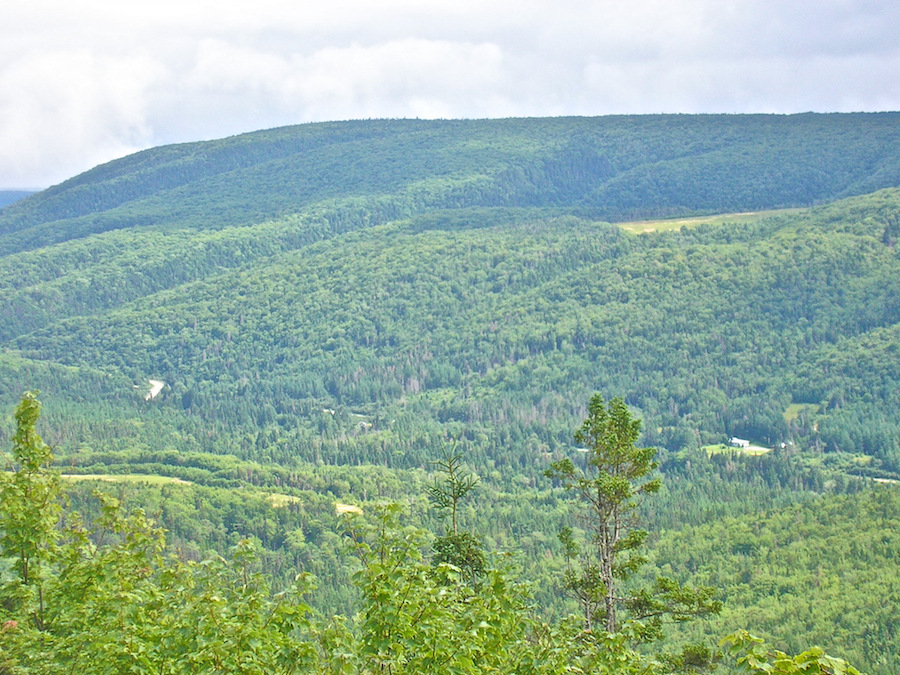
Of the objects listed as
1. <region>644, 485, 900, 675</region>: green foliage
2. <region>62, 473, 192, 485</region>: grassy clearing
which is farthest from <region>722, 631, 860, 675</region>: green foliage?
<region>62, 473, 192, 485</region>: grassy clearing

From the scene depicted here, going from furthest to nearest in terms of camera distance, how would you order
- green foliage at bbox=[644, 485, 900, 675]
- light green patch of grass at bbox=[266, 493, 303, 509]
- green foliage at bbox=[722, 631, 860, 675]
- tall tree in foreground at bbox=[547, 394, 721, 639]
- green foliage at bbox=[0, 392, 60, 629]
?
1. light green patch of grass at bbox=[266, 493, 303, 509]
2. green foliage at bbox=[644, 485, 900, 675]
3. tall tree in foreground at bbox=[547, 394, 721, 639]
4. green foliage at bbox=[0, 392, 60, 629]
5. green foliage at bbox=[722, 631, 860, 675]

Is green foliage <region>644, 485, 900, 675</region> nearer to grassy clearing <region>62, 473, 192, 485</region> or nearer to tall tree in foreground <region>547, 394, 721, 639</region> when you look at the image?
tall tree in foreground <region>547, 394, 721, 639</region>

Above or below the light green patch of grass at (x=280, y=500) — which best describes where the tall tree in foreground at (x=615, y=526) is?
above

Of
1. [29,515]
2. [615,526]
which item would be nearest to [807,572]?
[615,526]

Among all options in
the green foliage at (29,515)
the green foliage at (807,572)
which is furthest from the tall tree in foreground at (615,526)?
the green foliage at (807,572)

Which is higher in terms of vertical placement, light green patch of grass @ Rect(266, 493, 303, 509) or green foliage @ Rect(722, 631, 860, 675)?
green foliage @ Rect(722, 631, 860, 675)

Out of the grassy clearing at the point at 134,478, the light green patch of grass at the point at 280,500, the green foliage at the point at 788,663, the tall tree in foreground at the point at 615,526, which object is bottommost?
the light green patch of grass at the point at 280,500

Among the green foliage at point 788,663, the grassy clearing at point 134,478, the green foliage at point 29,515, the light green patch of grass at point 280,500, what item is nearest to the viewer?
the green foliage at point 788,663

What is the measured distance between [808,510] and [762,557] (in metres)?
15.8

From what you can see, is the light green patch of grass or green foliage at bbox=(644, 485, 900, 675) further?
the light green patch of grass

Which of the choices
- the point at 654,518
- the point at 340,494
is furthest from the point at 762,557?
the point at 340,494

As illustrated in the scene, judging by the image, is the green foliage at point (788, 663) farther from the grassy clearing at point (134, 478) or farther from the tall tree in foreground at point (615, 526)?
the grassy clearing at point (134, 478)

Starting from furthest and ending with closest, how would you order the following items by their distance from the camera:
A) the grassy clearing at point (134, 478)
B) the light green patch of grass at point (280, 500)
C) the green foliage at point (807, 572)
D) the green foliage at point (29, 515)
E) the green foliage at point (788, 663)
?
the grassy clearing at point (134, 478)
the light green patch of grass at point (280, 500)
the green foliage at point (807, 572)
the green foliage at point (29, 515)
the green foliage at point (788, 663)

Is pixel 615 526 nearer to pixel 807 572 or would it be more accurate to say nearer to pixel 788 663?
pixel 788 663
